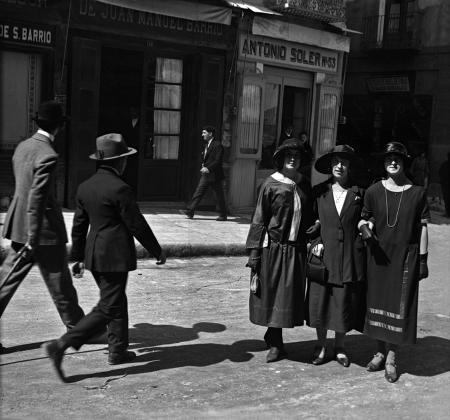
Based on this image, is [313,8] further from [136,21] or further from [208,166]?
[208,166]

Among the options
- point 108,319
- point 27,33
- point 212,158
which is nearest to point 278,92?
point 212,158

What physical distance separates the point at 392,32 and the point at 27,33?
55.2ft

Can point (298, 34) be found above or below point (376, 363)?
above

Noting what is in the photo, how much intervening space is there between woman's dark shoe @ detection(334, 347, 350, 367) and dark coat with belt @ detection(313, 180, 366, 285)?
664 mm

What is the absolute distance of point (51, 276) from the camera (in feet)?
18.4

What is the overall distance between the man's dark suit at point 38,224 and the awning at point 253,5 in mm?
9034

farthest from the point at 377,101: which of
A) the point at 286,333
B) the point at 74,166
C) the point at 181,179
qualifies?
the point at 286,333

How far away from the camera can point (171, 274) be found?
9.10 meters

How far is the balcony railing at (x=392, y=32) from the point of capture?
2433 cm

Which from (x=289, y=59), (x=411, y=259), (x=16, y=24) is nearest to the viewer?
(x=411, y=259)

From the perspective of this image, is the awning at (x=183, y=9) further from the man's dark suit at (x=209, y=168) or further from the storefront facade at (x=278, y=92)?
the man's dark suit at (x=209, y=168)

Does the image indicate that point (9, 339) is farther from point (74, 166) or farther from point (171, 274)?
point (74, 166)

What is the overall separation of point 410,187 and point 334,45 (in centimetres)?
1208

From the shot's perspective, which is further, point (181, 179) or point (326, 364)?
point (181, 179)
